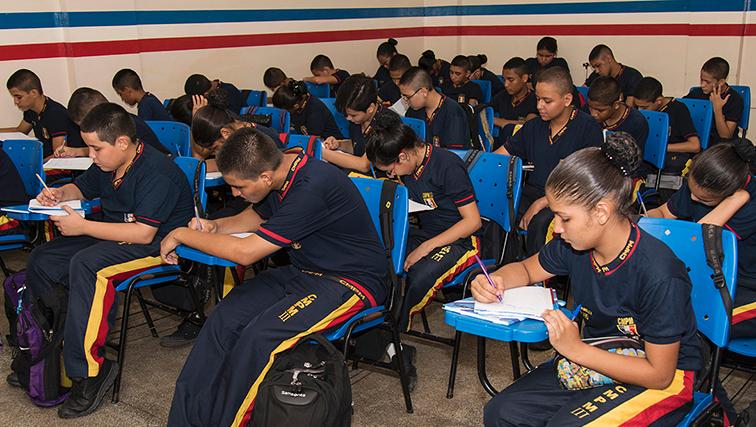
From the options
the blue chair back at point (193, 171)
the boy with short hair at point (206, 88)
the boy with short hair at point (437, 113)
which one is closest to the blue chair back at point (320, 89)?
the boy with short hair at point (206, 88)

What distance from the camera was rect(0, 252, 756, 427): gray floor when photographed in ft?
10.4

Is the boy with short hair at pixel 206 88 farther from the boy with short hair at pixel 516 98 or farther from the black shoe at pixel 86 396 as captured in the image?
the black shoe at pixel 86 396

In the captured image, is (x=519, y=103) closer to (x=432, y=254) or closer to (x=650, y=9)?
(x=650, y=9)

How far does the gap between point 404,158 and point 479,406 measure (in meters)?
1.15

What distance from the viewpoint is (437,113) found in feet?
16.2

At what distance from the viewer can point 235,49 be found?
7.98 metres

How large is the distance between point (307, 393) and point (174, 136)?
3.15 meters

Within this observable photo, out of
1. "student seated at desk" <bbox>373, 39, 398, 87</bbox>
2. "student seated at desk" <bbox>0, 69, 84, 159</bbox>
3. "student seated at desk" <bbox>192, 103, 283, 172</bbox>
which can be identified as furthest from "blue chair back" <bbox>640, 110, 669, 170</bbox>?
"student seated at desk" <bbox>373, 39, 398, 87</bbox>

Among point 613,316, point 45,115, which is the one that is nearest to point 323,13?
point 45,115

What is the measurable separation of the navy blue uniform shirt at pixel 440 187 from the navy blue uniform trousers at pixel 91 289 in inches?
49.1

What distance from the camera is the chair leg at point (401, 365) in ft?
9.84

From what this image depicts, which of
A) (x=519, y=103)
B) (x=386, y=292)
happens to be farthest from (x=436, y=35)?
(x=386, y=292)

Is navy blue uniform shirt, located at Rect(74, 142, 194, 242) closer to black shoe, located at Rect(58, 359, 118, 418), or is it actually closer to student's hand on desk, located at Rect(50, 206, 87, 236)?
student's hand on desk, located at Rect(50, 206, 87, 236)

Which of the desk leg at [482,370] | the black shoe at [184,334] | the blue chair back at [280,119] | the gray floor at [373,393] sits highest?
the blue chair back at [280,119]
